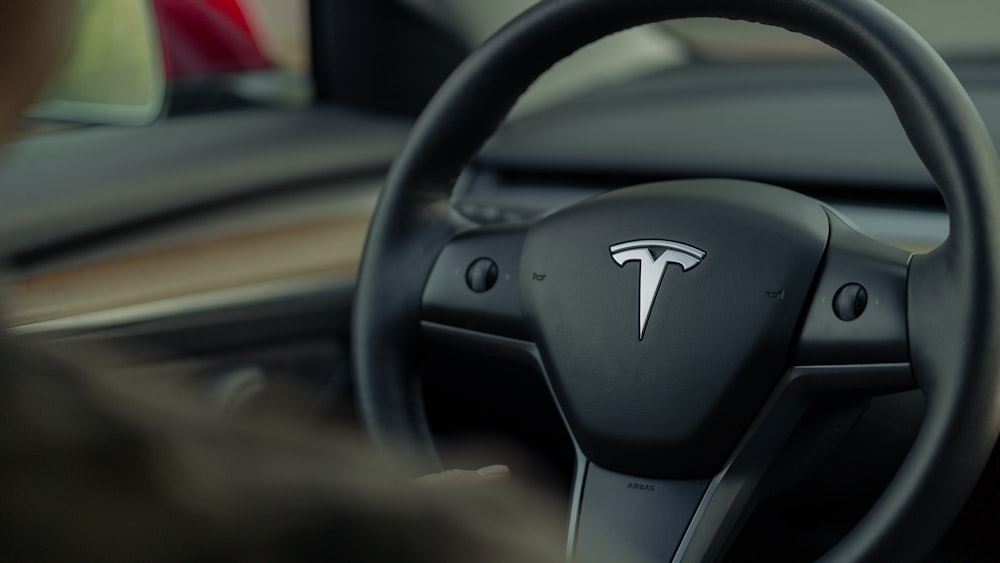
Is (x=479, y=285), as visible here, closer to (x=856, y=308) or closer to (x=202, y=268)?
(x=856, y=308)

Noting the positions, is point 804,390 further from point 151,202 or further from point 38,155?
point 38,155

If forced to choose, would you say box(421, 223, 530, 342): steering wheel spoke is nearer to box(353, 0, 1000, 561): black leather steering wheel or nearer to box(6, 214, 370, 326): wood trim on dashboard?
box(353, 0, 1000, 561): black leather steering wheel

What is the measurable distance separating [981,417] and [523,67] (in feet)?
1.73

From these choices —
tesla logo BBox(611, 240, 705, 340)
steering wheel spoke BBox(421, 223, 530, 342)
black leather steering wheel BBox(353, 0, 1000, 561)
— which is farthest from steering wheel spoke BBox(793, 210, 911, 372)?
steering wheel spoke BBox(421, 223, 530, 342)

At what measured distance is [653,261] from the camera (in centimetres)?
114

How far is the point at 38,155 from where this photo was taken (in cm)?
189

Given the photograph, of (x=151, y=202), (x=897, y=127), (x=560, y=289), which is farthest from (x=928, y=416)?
(x=151, y=202)

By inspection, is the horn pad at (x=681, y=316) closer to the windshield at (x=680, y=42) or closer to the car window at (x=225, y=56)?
the car window at (x=225, y=56)

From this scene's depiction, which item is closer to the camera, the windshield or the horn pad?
the horn pad

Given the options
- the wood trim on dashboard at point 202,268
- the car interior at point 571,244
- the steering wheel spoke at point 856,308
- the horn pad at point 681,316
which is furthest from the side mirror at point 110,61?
the wood trim on dashboard at point 202,268

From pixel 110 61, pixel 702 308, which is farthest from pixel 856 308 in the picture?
pixel 110 61

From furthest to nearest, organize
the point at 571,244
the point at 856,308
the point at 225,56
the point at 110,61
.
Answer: the point at 225,56
the point at 571,244
the point at 856,308
the point at 110,61

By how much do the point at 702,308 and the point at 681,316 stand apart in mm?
19

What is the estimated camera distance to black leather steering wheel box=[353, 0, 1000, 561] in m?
1.00
